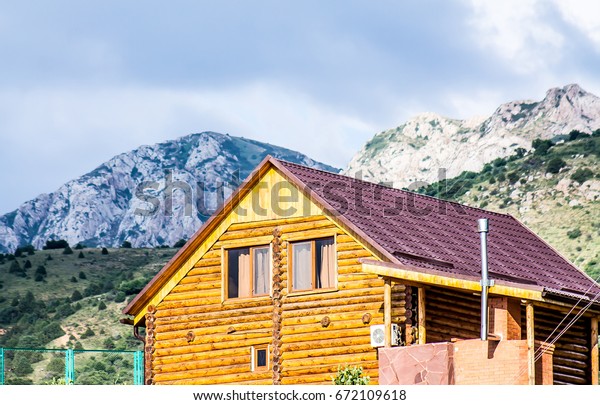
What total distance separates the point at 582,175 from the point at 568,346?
57.0m

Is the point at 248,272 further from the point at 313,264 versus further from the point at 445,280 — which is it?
the point at 445,280

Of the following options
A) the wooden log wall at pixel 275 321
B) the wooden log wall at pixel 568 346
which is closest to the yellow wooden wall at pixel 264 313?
the wooden log wall at pixel 275 321

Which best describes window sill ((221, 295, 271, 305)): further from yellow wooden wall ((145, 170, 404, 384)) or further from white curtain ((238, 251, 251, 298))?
white curtain ((238, 251, 251, 298))

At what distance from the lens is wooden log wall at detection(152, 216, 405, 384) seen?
3491 cm

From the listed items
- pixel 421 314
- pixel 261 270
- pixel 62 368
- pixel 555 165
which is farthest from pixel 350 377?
pixel 555 165

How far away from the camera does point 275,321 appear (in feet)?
118

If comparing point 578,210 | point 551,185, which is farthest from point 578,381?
point 551,185

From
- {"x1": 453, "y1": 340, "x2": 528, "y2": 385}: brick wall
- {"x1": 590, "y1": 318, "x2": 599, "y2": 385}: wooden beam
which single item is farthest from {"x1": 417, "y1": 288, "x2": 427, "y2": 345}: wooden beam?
{"x1": 590, "y1": 318, "x2": 599, "y2": 385}: wooden beam

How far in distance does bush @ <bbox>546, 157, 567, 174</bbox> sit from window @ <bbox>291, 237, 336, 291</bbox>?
205 ft

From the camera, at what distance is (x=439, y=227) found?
125 feet

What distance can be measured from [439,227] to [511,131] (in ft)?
460

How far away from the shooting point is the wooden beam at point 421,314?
33219mm

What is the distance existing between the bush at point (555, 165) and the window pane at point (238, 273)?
6195 centimetres

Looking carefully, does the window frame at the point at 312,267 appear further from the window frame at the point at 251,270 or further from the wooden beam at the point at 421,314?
the wooden beam at the point at 421,314
